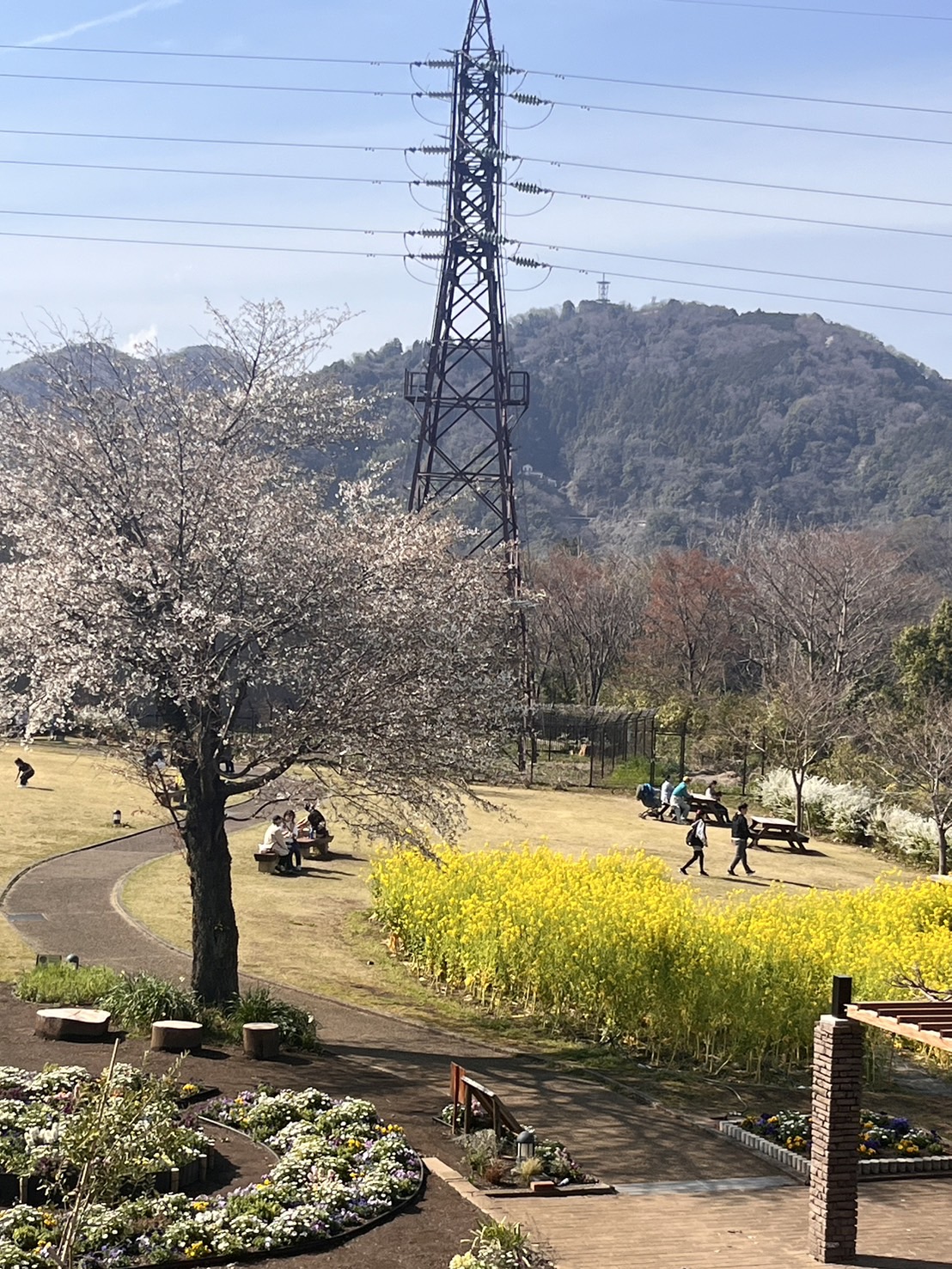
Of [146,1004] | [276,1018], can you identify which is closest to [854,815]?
[276,1018]

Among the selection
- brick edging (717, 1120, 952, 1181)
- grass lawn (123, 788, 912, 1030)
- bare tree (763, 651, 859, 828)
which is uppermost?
bare tree (763, 651, 859, 828)

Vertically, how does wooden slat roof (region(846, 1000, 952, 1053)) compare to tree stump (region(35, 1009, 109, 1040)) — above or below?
above

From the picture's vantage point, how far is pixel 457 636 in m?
15.4

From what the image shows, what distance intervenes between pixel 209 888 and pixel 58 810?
14.8m

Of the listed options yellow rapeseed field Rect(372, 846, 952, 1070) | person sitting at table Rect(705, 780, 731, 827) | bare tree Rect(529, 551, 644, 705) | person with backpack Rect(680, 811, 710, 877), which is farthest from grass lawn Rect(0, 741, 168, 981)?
bare tree Rect(529, 551, 644, 705)

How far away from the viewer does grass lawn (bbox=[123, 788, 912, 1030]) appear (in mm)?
18359

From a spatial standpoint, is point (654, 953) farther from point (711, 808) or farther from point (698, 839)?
point (711, 808)

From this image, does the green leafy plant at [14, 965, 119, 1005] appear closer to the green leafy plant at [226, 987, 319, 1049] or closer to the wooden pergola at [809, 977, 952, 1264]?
the green leafy plant at [226, 987, 319, 1049]

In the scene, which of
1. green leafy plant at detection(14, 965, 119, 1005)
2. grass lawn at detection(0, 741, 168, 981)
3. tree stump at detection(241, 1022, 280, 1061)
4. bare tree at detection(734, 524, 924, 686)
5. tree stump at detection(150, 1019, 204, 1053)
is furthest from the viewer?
bare tree at detection(734, 524, 924, 686)

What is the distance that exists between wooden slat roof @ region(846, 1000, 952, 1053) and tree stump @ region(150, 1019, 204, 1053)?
256 inches

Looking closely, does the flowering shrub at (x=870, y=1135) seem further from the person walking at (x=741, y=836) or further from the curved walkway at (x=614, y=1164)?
the person walking at (x=741, y=836)

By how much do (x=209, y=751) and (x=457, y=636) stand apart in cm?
292

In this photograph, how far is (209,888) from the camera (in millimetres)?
15664

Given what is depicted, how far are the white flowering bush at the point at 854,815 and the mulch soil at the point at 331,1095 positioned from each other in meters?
20.4
